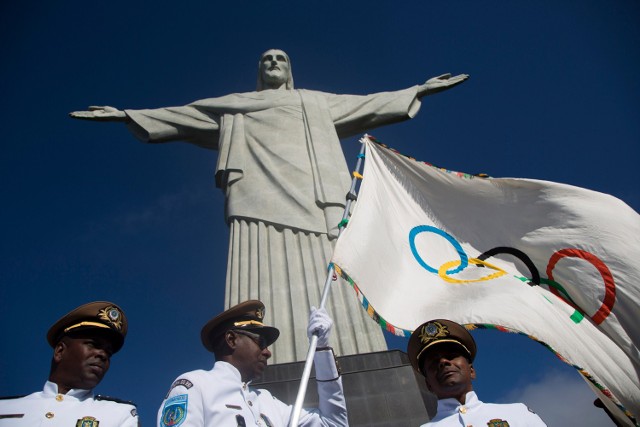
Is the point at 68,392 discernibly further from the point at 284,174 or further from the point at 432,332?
the point at 284,174

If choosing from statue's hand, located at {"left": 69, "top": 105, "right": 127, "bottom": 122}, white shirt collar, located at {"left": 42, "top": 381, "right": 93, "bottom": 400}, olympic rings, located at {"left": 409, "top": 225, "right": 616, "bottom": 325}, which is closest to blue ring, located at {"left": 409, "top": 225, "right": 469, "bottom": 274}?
olympic rings, located at {"left": 409, "top": 225, "right": 616, "bottom": 325}

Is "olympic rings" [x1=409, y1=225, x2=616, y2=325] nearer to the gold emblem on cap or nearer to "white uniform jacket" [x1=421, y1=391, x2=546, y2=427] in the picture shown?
"white uniform jacket" [x1=421, y1=391, x2=546, y2=427]

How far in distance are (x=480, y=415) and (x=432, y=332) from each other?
501 millimetres

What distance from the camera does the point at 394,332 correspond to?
13.0 ft

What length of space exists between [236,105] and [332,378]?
6.92 meters

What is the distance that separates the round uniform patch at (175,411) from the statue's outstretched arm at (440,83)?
814 cm

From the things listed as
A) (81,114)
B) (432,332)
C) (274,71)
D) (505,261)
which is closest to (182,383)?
(432,332)

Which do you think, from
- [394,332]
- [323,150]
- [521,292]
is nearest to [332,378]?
[394,332]

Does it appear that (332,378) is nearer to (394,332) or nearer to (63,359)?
(394,332)

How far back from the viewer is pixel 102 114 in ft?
28.6

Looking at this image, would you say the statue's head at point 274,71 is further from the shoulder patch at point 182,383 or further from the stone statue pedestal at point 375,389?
the shoulder patch at point 182,383

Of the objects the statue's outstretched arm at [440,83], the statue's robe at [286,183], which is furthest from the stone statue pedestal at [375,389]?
the statue's outstretched arm at [440,83]

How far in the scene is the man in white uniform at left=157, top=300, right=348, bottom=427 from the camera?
283cm

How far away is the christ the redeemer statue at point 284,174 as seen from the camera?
6.57 meters
